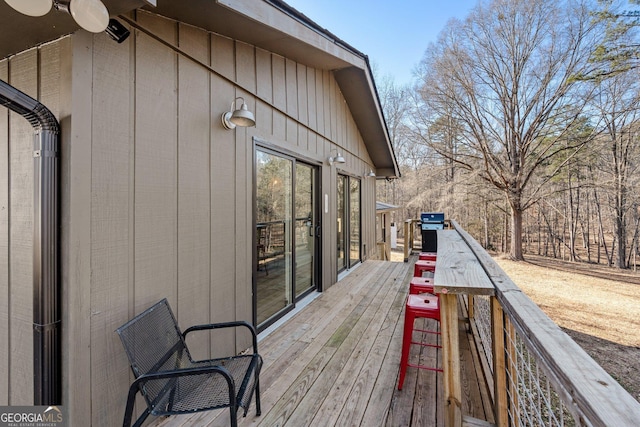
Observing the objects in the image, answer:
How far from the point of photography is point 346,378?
86.7 inches

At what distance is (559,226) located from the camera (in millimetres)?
18156

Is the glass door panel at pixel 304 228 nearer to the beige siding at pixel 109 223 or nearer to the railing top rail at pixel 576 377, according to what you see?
the beige siding at pixel 109 223

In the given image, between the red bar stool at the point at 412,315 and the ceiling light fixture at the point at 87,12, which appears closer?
the ceiling light fixture at the point at 87,12

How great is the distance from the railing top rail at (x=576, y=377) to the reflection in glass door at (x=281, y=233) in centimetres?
236

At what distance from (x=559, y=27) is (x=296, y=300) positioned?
12.6 metres

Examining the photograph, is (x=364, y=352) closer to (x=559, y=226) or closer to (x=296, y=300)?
(x=296, y=300)

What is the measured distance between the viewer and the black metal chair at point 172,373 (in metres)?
1.32

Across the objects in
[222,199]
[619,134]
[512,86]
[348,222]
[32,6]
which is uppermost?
[512,86]

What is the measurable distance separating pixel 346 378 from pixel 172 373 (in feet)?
4.56

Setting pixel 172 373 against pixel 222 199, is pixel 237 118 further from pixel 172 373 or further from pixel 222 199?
pixel 172 373

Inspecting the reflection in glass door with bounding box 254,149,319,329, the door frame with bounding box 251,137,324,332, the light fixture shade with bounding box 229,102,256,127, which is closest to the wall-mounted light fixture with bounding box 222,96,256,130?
the light fixture shade with bounding box 229,102,256,127

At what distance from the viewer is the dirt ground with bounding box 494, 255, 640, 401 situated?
16.7 ft

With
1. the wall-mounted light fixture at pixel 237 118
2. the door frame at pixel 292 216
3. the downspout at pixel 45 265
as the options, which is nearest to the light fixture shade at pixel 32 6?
the downspout at pixel 45 265

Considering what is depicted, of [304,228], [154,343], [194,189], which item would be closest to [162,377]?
[154,343]
